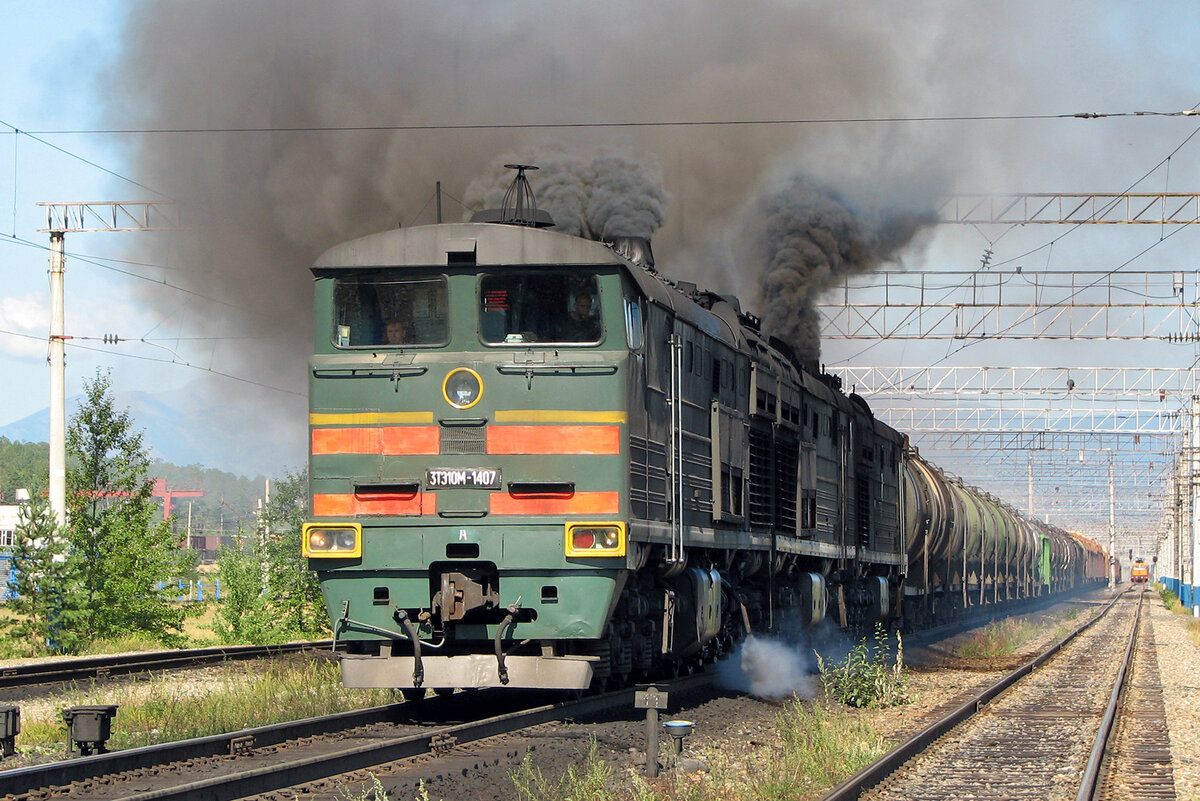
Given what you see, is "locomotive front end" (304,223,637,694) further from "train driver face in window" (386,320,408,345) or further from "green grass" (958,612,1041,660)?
"green grass" (958,612,1041,660)

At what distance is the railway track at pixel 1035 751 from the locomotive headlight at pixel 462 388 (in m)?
3.98

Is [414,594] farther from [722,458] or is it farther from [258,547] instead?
[258,547]

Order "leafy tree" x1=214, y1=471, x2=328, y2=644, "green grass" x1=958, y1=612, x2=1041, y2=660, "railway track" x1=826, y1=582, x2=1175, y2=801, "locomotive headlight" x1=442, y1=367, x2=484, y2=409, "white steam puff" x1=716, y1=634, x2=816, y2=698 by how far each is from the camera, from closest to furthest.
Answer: "railway track" x1=826, y1=582, x2=1175, y2=801 → "locomotive headlight" x1=442, y1=367, x2=484, y2=409 → "white steam puff" x1=716, y1=634, x2=816, y2=698 → "leafy tree" x1=214, y1=471, x2=328, y2=644 → "green grass" x1=958, y1=612, x2=1041, y2=660

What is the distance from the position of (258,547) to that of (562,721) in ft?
50.7

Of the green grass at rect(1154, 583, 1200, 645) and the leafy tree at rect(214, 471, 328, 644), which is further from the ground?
the leafy tree at rect(214, 471, 328, 644)

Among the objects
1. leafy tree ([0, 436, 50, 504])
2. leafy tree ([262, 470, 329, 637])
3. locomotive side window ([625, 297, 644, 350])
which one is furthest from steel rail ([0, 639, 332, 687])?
leafy tree ([0, 436, 50, 504])

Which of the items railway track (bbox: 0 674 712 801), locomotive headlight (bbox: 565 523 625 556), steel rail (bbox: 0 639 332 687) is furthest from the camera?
steel rail (bbox: 0 639 332 687)

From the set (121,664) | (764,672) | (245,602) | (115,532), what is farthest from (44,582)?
(764,672)

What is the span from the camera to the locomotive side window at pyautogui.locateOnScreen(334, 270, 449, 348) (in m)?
11.1

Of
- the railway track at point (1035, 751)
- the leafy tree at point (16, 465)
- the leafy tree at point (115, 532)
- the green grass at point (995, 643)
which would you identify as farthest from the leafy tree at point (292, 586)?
the leafy tree at point (16, 465)

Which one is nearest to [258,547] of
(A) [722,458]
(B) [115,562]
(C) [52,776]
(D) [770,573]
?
(B) [115,562]

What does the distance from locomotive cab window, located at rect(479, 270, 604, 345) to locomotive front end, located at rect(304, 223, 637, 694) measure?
0.01m

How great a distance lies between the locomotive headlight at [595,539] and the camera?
10.5 m

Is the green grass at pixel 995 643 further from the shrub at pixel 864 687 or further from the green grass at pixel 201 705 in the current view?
the green grass at pixel 201 705
